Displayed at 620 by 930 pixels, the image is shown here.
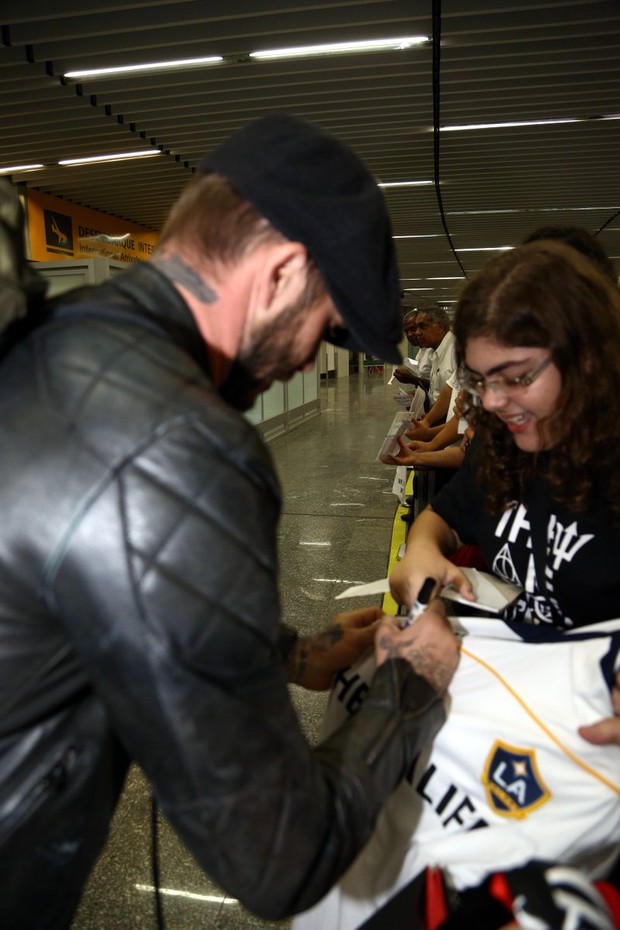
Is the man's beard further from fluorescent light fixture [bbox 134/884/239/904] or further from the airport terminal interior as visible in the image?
fluorescent light fixture [bbox 134/884/239/904]

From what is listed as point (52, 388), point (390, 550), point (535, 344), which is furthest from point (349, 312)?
point (390, 550)

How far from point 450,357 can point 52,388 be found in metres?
4.63

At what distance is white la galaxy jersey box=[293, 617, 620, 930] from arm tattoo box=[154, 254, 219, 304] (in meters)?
0.81

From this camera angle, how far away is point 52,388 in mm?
653

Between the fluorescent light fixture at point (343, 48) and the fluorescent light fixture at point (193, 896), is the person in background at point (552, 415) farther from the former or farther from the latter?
the fluorescent light fixture at point (343, 48)

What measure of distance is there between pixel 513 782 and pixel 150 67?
6.21 m

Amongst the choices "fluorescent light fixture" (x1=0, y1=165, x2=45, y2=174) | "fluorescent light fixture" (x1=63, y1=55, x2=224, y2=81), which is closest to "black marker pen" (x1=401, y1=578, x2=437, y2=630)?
"fluorescent light fixture" (x1=63, y1=55, x2=224, y2=81)

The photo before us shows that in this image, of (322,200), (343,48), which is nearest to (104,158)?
(343,48)

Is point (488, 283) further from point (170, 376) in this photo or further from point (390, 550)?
point (390, 550)

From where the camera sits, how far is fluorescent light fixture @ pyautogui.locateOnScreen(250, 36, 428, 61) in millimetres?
5055

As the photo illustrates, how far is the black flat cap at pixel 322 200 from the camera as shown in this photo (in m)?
0.78

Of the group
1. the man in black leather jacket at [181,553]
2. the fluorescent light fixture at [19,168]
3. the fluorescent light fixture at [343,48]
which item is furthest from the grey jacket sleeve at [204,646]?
the fluorescent light fixture at [19,168]

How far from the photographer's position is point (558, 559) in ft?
4.61

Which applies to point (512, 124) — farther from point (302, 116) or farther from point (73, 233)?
point (73, 233)
